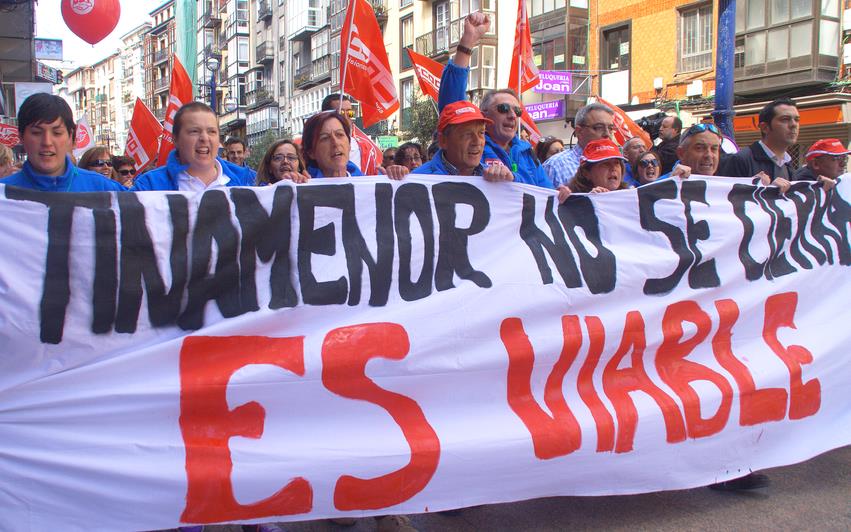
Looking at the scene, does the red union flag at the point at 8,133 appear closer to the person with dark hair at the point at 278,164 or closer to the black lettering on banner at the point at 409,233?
the person with dark hair at the point at 278,164

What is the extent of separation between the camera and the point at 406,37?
37219mm

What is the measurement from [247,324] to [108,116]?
108m

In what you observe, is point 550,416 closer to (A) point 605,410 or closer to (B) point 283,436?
(A) point 605,410

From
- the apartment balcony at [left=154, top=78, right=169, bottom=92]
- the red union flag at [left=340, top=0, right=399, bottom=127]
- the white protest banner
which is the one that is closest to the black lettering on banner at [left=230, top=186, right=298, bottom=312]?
the white protest banner

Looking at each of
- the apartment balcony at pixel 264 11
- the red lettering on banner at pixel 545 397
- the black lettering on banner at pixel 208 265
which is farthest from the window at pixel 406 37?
the black lettering on banner at pixel 208 265

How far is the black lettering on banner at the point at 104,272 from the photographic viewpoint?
113 inches

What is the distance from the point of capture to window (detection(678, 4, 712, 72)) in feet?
67.5

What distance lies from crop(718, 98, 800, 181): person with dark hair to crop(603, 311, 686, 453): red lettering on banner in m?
1.89

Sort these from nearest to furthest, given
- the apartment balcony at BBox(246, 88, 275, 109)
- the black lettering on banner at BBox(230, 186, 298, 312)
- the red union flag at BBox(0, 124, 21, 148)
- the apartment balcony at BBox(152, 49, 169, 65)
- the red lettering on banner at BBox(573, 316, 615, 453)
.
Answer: the black lettering on banner at BBox(230, 186, 298, 312), the red lettering on banner at BBox(573, 316, 615, 453), the red union flag at BBox(0, 124, 21, 148), the apartment balcony at BBox(246, 88, 275, 109), the apartment balcony at BBox(152, 49, 169, 65)

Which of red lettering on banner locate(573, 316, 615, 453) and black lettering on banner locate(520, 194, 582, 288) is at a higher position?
black lettering on banner locate(520, 194, 582, 288)

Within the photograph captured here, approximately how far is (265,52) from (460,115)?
5494 centimetres

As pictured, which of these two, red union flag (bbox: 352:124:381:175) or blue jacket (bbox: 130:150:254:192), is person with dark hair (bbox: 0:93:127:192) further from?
red union flag (bbox: 352:124:381:175)

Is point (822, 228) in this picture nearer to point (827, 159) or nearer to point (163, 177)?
point (827, 159)

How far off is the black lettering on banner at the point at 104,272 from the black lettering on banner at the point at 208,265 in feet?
0.84
